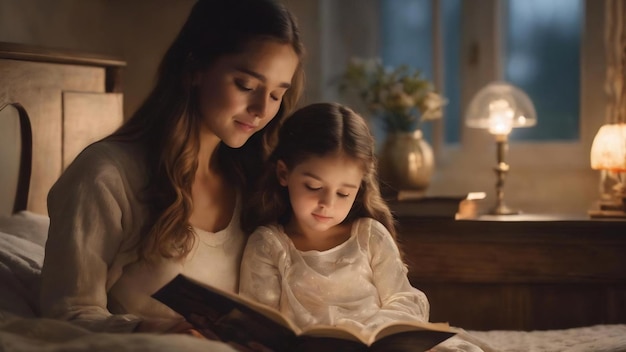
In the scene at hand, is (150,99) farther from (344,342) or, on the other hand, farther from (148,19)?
(148,19)

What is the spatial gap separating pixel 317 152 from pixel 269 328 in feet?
1.80

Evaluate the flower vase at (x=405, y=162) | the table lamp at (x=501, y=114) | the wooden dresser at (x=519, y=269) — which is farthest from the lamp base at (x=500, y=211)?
the flower vase at (x=405, y=162)

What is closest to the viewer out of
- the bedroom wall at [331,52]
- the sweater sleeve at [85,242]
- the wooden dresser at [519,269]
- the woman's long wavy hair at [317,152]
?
the sweater sleeve at [85,242]

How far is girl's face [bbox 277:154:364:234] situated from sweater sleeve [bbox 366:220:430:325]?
10 cm

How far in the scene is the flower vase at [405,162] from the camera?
3068mm

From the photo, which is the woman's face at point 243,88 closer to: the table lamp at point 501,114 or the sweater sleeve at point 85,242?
the sweater sleeve at point 85,242

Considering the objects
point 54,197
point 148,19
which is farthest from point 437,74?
point 54,197

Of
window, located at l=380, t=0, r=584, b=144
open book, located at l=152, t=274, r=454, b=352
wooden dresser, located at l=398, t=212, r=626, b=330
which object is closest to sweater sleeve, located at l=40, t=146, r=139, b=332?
open book, located at l=152, t=274, r=454, b=352

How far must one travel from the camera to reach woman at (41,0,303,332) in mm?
1689

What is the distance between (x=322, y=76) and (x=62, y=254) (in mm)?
1855

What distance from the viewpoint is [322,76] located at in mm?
3389

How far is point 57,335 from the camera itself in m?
1.48

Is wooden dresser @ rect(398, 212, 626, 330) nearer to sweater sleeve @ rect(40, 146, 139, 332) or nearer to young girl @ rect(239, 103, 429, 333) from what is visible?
young girl @ rect(239, 103, 429, 333)

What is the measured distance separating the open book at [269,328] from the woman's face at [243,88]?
44cm
